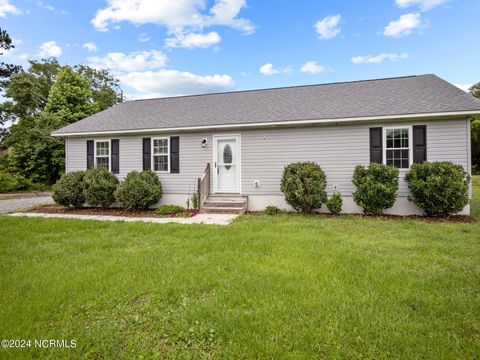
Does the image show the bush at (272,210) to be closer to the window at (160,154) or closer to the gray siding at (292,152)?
the gray siding at (292,152)

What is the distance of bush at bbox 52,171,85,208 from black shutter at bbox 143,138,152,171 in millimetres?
2280

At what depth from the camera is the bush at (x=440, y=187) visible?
730cm

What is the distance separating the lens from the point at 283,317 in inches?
105

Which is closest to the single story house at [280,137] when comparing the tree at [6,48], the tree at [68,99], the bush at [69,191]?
the bush at [69,191]

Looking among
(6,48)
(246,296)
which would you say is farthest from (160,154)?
(246,296)

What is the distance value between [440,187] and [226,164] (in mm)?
6496

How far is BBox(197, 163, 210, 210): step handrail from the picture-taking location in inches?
363

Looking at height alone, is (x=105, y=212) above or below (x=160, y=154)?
below

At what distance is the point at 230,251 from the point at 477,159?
Result: 33947 mm

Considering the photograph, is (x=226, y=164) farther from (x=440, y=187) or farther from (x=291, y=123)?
(x=440, y=187)

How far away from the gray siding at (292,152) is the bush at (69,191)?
5.02ft

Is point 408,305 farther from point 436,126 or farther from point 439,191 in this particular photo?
point 436,126

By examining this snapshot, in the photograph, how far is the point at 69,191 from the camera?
9.80 meters

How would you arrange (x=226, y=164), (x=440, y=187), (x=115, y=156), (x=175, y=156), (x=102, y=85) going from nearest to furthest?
(x=440, y=187) < (x=226, y=164) < (x=175, y=156) < (x=115, y=156) < (x=102, y=85)
